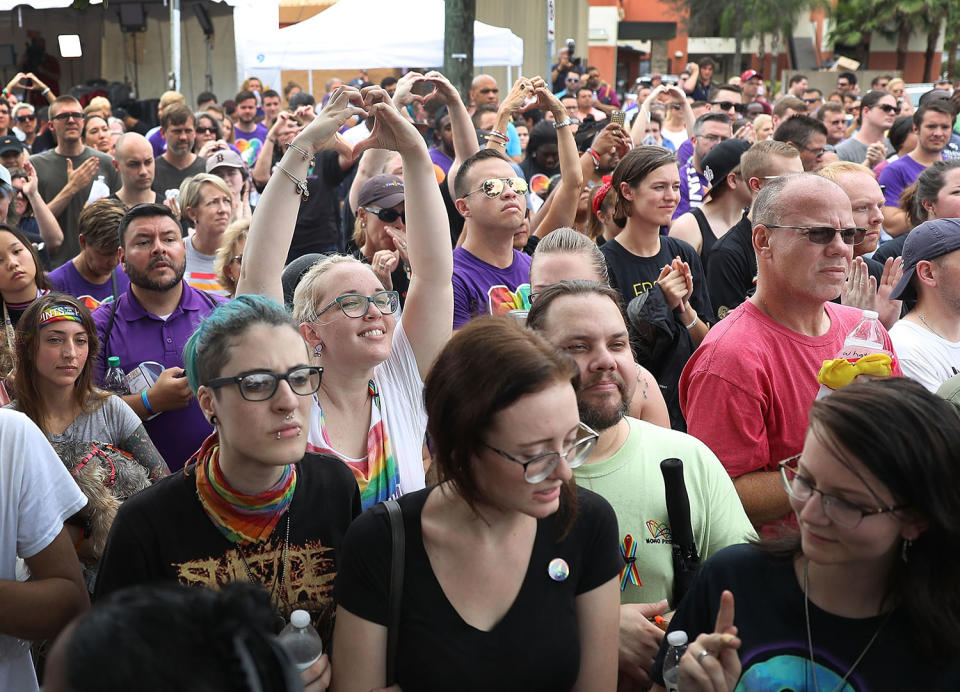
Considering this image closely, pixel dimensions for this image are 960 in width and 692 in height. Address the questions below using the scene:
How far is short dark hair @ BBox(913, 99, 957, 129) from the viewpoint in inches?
296

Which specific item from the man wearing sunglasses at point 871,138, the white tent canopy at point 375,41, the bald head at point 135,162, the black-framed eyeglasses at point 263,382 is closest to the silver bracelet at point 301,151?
the black-framed eyeglasses at point 263,382

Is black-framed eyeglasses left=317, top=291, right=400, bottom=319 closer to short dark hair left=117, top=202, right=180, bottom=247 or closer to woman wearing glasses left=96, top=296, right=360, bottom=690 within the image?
woman wearing glasses left=96, top=296, right=360, bottom=690

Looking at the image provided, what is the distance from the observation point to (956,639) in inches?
72.7

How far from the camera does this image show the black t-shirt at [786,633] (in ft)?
6.23

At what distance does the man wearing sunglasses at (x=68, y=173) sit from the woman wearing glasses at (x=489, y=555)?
5.98m

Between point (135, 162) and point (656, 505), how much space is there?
18.6 ft

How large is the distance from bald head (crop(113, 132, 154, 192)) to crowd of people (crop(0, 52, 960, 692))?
2216 millimetres

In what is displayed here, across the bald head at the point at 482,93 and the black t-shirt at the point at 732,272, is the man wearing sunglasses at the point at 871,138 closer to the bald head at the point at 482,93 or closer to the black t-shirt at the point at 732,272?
the bald head at the point at 482,93

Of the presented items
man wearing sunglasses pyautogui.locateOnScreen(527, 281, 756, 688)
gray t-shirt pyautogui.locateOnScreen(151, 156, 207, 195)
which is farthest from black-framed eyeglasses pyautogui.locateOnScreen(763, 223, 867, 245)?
gray t-shirt pyautogui.locateOnScreen(151, 156, 207, 195)

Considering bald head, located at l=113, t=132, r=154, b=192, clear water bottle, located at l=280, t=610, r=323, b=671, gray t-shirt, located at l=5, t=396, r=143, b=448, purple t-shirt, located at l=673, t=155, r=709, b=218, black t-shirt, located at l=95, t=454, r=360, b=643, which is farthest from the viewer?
purple t-shirt, located at l=673, t=155, r=709, b=218

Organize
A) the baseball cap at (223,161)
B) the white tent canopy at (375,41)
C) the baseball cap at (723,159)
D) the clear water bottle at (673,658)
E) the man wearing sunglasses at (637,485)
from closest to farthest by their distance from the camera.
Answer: the clear water bottle at (673,658), the man wearing sunglasses at (637,485), the baseball cap at (723,159), the baseball cap at (223,161), the white tent canopy at (375,41)

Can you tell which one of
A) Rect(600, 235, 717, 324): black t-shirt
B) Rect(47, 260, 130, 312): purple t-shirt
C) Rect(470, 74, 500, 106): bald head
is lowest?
Rect(47, 260, 130, 312): purple t-shirt

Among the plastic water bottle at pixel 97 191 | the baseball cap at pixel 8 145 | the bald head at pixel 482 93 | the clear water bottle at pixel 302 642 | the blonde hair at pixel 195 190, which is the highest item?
the bald head at pixel 482 93

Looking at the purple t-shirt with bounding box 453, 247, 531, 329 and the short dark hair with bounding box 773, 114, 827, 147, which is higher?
the short dark hair with bounding box 773, 114, 827, 147
